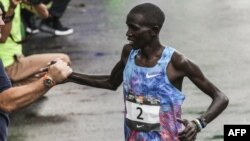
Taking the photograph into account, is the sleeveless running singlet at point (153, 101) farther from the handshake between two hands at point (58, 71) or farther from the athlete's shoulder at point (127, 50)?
the handshake between two hands at point (58, 71)

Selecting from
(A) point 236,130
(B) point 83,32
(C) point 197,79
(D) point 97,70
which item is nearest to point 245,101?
(A) point 236,130

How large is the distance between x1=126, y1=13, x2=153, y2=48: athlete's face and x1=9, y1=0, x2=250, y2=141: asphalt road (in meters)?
2.52

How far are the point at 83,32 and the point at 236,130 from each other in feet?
17.5

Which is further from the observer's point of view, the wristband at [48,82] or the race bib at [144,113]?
the wristband at [48,82]

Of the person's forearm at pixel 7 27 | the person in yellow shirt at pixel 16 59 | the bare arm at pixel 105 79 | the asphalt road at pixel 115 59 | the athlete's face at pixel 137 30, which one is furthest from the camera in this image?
Answer: the person in yellow shirt at pixel 16 59

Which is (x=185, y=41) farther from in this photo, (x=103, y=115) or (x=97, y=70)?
(x=103, y=115)

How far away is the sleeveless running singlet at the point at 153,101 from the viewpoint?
4.17 meters

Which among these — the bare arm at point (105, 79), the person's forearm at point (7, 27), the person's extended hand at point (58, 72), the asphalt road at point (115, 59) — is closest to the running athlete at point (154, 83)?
the bare arm at point (105, 79)

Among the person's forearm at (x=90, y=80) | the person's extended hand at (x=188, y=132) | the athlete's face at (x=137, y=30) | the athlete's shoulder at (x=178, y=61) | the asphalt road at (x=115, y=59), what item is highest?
the athlete's face at (x=137, y=30)

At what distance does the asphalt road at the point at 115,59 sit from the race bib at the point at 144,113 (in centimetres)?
231

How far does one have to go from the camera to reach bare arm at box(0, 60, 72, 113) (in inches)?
168

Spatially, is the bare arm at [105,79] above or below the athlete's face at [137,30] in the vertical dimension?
below

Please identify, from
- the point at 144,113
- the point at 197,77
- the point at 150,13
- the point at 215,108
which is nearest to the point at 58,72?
the point at 144,113

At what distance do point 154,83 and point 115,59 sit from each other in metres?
4.95
